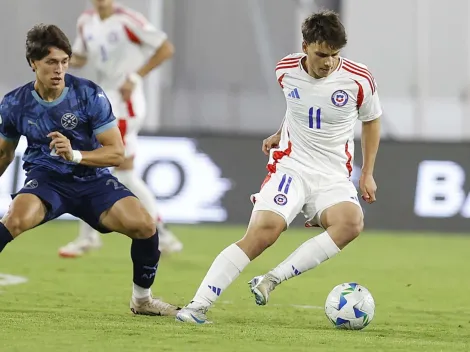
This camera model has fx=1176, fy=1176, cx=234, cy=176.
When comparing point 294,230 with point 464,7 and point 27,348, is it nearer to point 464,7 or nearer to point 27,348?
point 464,7

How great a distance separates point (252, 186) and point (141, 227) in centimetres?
679

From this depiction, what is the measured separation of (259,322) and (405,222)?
7.10 meters

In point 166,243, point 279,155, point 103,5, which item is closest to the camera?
point 279,155

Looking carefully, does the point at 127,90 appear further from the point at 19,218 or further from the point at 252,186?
the point at 19,218

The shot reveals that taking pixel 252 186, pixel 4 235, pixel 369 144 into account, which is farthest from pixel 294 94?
pixel 252 186

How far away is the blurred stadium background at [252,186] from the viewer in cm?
594

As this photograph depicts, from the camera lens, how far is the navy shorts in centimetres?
623

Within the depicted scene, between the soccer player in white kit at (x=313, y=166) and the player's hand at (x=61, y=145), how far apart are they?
3.08 feet

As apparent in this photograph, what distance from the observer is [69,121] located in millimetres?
6219

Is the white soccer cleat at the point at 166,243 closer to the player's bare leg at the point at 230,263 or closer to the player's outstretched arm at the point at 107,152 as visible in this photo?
the player's outstretched arm at the point at 107,152

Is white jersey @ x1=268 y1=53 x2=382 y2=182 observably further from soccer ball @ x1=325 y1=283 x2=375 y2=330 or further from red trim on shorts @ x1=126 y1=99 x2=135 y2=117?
red trim on shorts @ x1=126 y1=99 x2=135 y2=117

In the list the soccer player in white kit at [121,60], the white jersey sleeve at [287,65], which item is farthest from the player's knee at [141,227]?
the soccer player in white kit at [121,60]

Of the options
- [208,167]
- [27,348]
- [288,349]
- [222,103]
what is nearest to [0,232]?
[27,348]

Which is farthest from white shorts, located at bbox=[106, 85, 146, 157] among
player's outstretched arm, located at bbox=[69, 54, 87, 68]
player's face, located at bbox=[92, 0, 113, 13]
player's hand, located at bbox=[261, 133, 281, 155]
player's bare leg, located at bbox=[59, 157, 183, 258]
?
player's hand, located at bbox=[261, 133, 281, 155]
